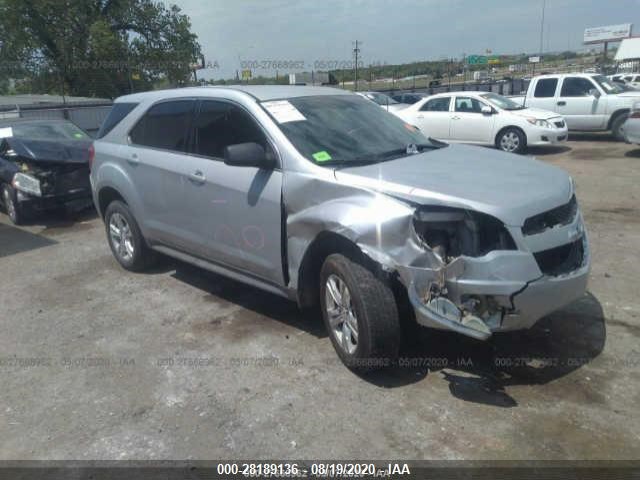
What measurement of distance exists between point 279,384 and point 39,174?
21.4 feet

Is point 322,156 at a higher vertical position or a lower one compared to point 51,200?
higher

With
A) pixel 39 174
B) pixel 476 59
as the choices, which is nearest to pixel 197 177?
pixel 39 174

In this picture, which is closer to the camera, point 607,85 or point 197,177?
point 197,177

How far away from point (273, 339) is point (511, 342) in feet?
5.82

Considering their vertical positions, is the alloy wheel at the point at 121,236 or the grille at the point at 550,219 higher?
the grille at the point at 550,219

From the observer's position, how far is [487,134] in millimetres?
12586

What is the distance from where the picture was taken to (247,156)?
149 inches

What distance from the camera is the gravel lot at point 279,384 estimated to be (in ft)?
9.71

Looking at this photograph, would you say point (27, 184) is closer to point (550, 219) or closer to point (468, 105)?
point (550, 219)

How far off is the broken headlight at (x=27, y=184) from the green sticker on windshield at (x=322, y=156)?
6.07m

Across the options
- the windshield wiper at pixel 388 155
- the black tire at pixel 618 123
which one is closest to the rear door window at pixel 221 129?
the windshield wiper at pixel 388 155

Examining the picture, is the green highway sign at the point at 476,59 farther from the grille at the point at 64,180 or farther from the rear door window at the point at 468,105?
the grille at the point at 64,180

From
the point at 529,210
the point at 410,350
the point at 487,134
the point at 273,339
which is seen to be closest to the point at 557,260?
the point at 529,210

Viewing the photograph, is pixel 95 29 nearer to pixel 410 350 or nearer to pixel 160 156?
pixel 160 156
